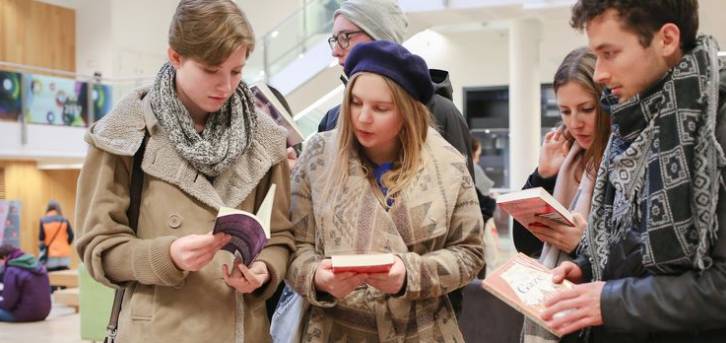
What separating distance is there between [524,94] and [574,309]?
10.8 metres

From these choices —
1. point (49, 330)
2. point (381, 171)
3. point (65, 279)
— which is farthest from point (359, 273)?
point (65, 279)

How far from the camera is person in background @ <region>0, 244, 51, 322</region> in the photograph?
954cm

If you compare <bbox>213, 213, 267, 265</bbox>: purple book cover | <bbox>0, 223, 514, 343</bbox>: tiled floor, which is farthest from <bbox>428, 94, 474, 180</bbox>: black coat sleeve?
<bbox>0, 223, 514, 343</bbox>: tiled floor

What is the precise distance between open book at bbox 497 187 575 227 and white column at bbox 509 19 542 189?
33.4 ft

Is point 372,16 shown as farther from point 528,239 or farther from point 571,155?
point 528,239

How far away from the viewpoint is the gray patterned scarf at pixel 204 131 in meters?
1.97

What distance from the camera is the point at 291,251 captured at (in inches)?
85.0

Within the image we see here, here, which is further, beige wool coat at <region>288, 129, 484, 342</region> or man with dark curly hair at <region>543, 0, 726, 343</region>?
beige wool coat at <region>288, 129, 484, 342</region>

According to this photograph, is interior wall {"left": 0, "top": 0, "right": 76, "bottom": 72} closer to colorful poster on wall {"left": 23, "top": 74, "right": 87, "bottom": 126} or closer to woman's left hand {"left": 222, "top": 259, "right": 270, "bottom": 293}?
colorful poster on wall {"left": 23, "top": 74, "right": 87, "bottom": 126}

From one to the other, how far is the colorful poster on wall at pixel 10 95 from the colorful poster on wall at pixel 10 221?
2.66 metres

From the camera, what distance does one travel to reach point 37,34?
18766 mm

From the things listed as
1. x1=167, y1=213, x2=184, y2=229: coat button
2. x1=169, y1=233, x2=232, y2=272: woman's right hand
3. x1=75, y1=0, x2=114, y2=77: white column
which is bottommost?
x1=169, y1=233, x2=232, y2=272: woman's right hand

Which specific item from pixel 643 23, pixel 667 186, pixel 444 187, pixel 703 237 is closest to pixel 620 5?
pixel 643 23

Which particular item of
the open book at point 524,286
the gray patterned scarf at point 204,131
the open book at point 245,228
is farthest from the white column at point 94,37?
the open book at point 524,286
